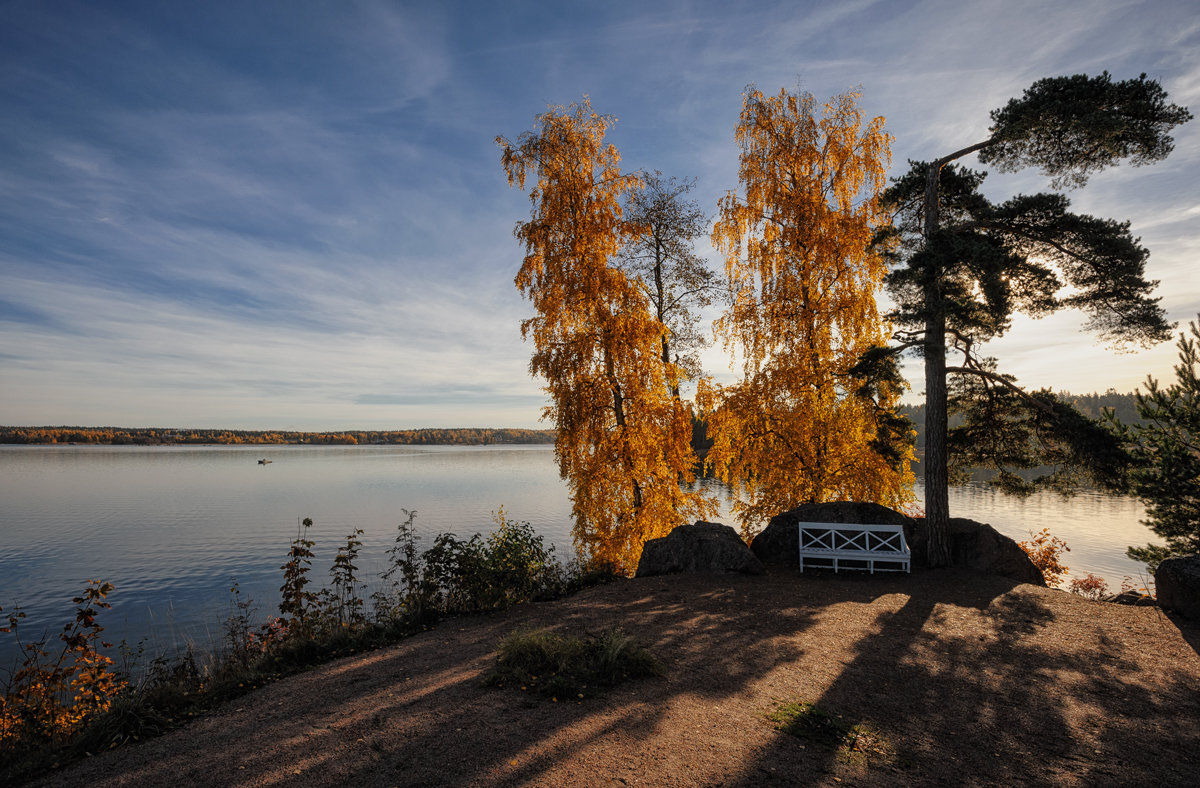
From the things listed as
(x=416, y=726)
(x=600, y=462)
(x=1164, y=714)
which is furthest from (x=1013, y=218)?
(x=416, y=726)

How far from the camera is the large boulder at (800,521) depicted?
11.3 meters

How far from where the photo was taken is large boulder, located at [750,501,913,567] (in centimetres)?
1134

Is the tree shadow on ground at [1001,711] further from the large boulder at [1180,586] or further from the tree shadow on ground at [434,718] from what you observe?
the large boulder at [1180,586]

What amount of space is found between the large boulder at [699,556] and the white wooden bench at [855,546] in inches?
49.9

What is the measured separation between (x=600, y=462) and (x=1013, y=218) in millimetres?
9566

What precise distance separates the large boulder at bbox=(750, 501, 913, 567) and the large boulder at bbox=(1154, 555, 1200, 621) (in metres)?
3.76

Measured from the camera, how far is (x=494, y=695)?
16.9 feet

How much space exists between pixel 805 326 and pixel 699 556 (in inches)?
244

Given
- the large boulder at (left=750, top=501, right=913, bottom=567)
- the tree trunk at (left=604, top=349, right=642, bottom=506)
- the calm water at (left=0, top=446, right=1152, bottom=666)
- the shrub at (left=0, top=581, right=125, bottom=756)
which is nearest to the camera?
the shrub at (left=0, top=581, right=125, bottom=756)

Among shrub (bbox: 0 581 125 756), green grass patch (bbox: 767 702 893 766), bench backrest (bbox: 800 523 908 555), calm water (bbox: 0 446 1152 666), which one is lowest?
calm water (bbox: 0 446 1152 666)

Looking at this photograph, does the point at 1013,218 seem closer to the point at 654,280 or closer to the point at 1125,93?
the point at 1125,93

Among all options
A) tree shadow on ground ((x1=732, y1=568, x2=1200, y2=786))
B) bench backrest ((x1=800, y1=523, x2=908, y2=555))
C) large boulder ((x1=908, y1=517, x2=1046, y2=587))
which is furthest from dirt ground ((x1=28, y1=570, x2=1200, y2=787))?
bench backrest ((x1=800, y1=523, x2=908, y2=555))

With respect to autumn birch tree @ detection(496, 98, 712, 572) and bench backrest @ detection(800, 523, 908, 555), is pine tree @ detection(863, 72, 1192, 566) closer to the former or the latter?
bench backrest @ detection(800, 523, 908, 555)

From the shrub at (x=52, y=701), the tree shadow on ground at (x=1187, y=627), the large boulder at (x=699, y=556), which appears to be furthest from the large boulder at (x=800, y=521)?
the shrub at (x=52, y=701)
